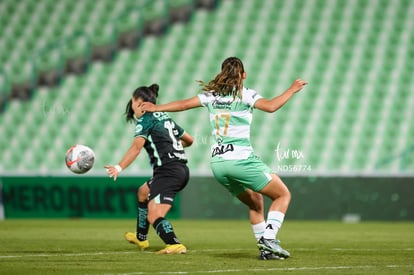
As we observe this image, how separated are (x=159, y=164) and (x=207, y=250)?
1.13 m

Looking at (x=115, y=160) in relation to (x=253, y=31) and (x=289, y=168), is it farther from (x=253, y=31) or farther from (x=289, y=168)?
(x=289, y=168)

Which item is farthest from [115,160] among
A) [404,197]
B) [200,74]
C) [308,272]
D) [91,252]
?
[308,272]

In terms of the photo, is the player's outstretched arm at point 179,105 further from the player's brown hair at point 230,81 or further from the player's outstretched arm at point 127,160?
the player's outstretched arm at point 127,160

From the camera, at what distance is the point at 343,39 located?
22453mm

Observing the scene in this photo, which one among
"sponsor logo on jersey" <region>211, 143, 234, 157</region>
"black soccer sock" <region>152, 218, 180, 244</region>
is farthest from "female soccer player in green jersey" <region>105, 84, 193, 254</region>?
"sponsor logo on jersey" <region>211, 143, 234, 157</region>

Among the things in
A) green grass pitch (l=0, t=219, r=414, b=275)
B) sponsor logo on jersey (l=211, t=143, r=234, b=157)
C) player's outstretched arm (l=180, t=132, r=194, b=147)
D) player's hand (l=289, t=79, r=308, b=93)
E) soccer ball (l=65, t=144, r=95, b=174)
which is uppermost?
player's hand (l=289, t=79, r=308, b=93)

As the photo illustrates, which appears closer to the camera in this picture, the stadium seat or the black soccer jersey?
the black soccer jersey

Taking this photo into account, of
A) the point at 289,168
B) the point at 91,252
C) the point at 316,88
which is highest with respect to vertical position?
the point at 316,88

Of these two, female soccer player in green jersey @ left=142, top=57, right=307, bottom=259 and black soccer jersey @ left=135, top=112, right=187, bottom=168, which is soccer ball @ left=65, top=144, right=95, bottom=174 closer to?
black soccer jersey @ left=135, top=112, right=187, bottom=168

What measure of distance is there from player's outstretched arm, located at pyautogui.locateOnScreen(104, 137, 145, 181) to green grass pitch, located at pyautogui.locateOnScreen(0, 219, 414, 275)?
2.81 ft

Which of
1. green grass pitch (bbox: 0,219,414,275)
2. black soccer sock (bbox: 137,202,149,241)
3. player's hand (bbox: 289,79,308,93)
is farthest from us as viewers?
black soccer sock (bbox: 137,202,149,241)

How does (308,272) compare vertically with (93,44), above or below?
below

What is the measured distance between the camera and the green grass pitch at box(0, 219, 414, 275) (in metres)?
8.34

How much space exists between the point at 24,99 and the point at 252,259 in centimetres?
1416
